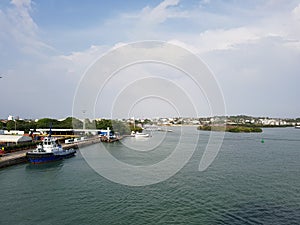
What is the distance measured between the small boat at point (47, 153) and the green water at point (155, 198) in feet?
4.38

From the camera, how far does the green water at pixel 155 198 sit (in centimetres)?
625

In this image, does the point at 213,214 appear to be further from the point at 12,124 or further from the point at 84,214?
the point at 12,124

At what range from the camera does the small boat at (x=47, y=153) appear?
43.9ft

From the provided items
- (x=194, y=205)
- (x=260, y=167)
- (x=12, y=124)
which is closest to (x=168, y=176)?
(x=194, y=205)

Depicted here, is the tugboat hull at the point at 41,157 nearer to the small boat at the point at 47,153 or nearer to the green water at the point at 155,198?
the small boat at the point at 47,153

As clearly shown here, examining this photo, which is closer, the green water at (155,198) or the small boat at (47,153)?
the green water at (155,198)

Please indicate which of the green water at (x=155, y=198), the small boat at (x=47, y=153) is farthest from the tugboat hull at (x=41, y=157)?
the green water at (x=155, y=198)

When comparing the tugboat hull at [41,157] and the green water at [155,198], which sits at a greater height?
the tugboat hull at [41,157]

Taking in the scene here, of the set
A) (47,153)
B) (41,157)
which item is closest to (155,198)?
(41,157)

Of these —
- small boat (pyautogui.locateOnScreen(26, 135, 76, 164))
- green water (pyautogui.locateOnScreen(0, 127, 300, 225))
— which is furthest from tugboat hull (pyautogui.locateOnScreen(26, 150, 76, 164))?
green water (pyautogui.locateOnScreen(0, 127, 300, 225))

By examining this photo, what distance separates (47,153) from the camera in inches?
550

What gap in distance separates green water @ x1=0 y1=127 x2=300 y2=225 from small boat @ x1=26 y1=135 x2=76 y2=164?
1.34 metres

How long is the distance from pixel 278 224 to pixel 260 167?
7.34 meters

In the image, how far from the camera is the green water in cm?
625
